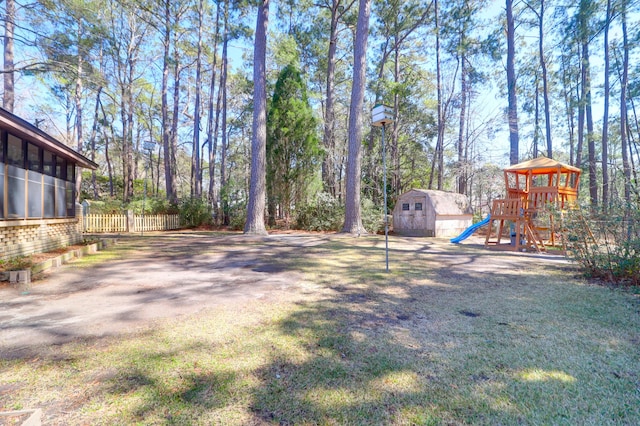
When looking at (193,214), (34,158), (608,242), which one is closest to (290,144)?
(193,214)

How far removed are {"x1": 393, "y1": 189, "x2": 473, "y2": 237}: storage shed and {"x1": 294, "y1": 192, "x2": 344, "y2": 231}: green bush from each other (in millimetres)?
2998

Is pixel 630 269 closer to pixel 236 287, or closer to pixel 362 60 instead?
pixel 236 287

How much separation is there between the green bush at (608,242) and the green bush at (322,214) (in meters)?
9.61

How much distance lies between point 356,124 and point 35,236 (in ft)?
32.5

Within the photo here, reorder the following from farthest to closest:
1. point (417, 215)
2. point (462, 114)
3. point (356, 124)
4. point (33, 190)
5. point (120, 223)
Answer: point (462, 114)
point (120, 223)
point (417, 215)
point (356, 124)
point (33, 190)

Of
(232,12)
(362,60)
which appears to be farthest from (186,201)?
(362,60)

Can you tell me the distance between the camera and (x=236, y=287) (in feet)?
13.3

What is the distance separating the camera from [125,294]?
3.71 m

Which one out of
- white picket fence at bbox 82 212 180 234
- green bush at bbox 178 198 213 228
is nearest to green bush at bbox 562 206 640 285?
white picket fence at bbox 82 212 180 234

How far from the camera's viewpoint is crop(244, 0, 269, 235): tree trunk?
10648 mm

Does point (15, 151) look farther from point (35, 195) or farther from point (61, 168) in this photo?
point (61, 168)

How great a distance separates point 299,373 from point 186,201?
16796 millimetres

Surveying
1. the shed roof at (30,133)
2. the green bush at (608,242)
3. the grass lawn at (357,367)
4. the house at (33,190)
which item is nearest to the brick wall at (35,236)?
the house at (33,190)

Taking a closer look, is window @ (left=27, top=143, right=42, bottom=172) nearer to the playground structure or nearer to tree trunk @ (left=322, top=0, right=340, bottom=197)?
tree trunk @ (left=322, top=0, right=340, bottom=197)
